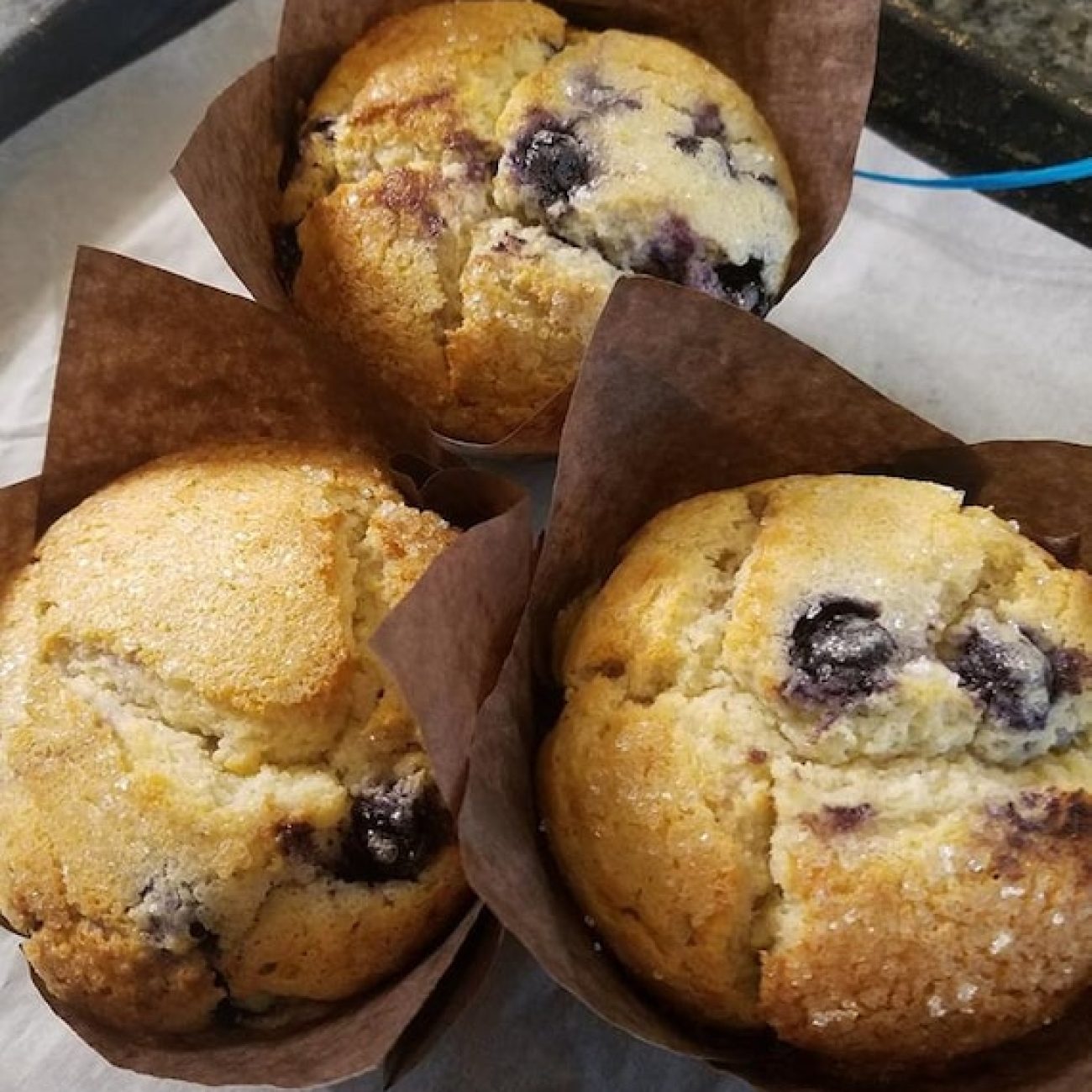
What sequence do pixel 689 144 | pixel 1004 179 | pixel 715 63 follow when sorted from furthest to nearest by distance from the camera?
1. pixel 1004 179
2. pixel 715 63
3. pixel 689 144

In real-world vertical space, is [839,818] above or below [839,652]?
below

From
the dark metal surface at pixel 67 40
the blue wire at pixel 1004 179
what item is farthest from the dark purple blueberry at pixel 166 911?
the blue wire at pixel 1004 179

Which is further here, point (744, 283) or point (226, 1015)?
point (744, 283)

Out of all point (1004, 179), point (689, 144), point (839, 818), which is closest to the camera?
point (839, 818)

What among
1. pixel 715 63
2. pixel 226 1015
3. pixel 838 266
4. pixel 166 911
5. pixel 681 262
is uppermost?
pixel 715 63

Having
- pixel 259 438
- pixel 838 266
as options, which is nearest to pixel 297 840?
A: pixel 259 438

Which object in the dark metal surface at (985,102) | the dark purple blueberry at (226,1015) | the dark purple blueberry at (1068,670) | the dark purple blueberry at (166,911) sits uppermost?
the dark metal surface at (985,102)

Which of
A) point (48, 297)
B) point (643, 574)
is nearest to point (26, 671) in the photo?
point (643, 574)

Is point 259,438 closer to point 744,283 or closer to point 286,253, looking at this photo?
point 286,253

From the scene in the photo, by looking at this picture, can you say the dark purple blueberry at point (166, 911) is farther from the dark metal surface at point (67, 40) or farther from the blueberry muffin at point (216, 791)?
the dark metal surface at point (67, 40)
